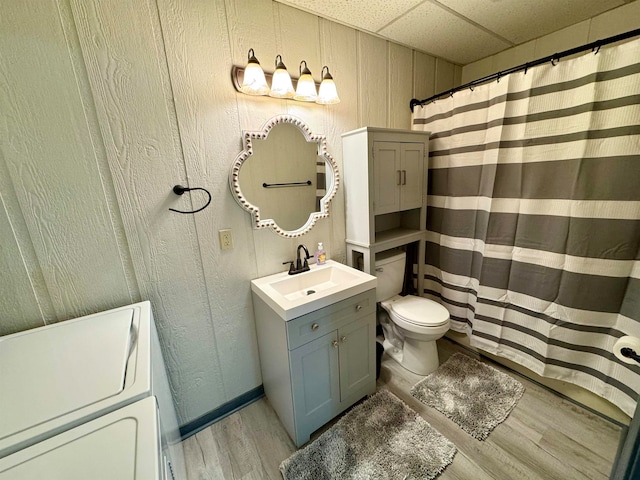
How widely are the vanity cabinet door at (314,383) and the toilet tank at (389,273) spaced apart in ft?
2.26

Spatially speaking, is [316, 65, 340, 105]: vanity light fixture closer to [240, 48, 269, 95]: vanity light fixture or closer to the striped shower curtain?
[240, 48, 269, 95]: vanity light fixture

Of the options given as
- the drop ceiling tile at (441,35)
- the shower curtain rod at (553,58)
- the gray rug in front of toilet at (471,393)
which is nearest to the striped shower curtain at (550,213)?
the shower curtain rod at (553,58)

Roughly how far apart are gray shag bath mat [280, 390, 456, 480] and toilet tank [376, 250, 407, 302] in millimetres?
761

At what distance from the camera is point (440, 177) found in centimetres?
204

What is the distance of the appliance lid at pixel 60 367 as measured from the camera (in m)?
0.65

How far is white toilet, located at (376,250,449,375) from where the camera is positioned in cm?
175

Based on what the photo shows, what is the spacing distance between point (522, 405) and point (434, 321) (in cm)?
69

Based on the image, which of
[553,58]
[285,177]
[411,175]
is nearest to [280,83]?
[285,177]

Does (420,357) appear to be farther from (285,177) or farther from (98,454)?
(98,454)

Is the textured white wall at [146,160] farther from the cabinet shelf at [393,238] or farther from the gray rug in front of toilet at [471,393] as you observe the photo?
the gray rug in front of toilet at [471,393]

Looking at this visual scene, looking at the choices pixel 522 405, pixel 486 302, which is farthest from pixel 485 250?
pixel 522 405

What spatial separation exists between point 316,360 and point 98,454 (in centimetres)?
95

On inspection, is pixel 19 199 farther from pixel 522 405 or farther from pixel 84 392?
pixel 522 405

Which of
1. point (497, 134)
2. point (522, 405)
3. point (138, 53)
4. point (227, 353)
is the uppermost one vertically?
point (138, 53)
